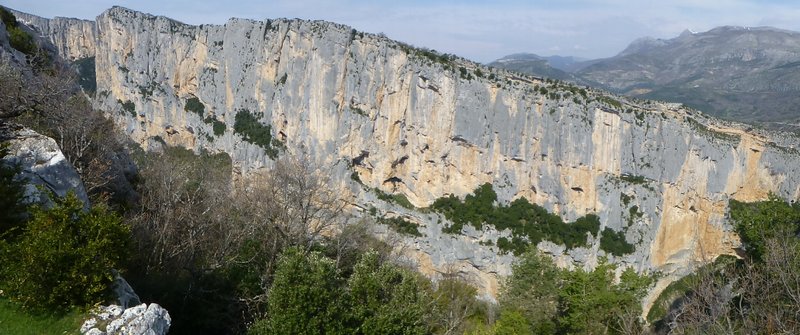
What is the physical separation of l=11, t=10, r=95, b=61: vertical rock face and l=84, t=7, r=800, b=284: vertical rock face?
5807 cm

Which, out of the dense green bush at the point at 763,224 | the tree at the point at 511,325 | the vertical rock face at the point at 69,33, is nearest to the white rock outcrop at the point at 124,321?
the tree at the point at 511,325

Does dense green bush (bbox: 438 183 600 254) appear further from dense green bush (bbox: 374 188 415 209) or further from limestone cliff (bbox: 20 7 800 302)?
dense green bush (bbox: 374 188 415 209)

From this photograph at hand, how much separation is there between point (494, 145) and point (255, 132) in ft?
103

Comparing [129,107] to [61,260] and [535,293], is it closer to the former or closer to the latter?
[535,293]

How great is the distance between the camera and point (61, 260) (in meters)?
10.7

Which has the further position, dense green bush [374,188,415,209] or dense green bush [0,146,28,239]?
dense green bush [374,188,415,209]

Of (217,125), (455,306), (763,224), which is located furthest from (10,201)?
(217,125)

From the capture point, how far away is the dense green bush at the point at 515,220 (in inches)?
2018

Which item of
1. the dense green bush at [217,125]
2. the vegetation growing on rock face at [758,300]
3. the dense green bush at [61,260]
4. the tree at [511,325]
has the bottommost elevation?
the tree at [511,325]

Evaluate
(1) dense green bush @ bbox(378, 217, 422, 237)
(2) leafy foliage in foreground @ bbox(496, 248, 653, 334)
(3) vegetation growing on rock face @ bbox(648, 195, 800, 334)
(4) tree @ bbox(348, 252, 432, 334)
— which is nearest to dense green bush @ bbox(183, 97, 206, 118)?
(1) dense green bush @ bbox(378, 217, 422, 237)

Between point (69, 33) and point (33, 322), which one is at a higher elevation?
point (69, 33)

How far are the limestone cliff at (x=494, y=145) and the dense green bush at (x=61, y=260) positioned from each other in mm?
38545

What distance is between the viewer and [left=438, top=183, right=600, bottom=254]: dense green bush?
5126 centimetres

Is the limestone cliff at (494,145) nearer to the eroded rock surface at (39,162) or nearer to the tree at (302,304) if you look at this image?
the tree at (302,304)
